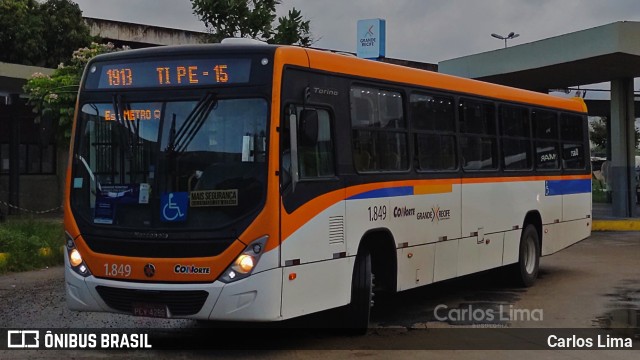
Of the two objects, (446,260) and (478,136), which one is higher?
(478,136)

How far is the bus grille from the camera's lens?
6.93m

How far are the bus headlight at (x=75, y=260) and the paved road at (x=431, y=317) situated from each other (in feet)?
2.65

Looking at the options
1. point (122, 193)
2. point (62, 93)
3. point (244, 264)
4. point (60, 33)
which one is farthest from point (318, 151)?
point (60, 33)

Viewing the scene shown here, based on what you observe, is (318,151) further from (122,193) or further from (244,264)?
(122,193)

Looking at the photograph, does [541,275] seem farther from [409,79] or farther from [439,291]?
[409,79]

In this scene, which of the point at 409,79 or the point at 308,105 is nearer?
the point at 308,105

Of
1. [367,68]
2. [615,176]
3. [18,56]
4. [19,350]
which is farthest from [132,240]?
[18,56]

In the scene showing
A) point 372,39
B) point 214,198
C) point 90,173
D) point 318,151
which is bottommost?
point 214,198

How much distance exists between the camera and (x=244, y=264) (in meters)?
6.89

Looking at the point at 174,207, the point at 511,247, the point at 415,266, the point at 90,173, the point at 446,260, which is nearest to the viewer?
the point at 174,207

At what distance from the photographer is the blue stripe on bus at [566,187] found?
42.6ft

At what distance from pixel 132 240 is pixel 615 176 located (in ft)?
66.4

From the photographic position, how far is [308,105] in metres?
7.59

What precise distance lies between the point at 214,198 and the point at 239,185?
0.25 metres
